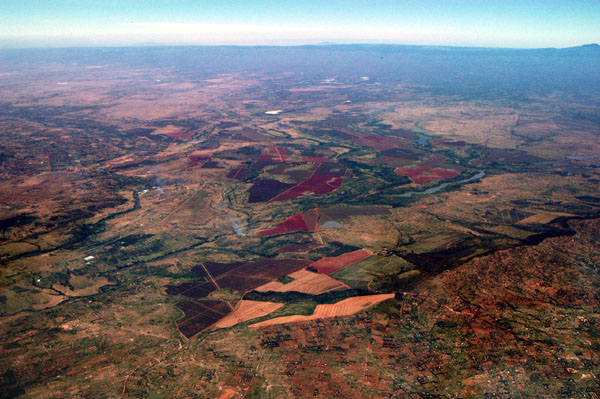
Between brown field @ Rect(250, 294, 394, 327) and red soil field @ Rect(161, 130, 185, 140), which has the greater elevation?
red soil field @ Rect(161, 130, 185, 140)

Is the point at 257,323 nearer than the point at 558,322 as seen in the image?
No

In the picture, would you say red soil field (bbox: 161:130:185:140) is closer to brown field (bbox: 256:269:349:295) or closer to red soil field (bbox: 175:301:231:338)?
brown field (bbox: 256:269:349:295)

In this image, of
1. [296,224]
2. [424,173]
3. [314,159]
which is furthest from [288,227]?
[424,173]

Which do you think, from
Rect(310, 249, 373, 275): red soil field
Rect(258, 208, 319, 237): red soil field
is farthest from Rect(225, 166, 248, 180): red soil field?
Rect(310, 249, 373, 275): red soil field

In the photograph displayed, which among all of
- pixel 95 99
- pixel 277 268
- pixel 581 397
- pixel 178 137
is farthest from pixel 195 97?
pixel 581 397

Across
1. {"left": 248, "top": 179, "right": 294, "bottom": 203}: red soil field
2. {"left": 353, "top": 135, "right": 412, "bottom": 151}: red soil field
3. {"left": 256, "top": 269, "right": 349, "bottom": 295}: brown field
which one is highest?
{"left": 353, "top": 135, "right": 412, "bottom": 151}: red soil field

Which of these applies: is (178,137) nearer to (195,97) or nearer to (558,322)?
(195,97)

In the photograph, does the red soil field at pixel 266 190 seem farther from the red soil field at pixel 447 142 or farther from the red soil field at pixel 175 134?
the red soil field at pixel 447 142
